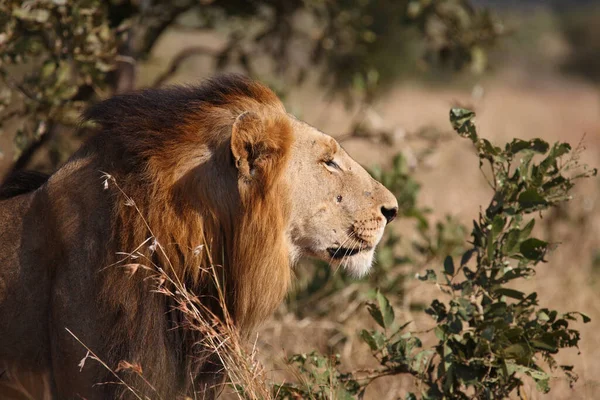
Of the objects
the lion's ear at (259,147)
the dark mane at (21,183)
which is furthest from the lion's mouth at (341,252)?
the dark mane at (21,183)

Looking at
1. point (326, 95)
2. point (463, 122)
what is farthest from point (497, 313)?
point (326, 95)

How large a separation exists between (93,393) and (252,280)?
0.70m

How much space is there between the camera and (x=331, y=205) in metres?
3.18

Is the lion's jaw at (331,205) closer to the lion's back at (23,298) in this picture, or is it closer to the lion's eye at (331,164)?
the lion's eye at (331,164)

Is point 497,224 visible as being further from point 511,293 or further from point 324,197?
point 324,197

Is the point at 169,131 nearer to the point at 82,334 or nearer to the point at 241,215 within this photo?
the point at 241,215

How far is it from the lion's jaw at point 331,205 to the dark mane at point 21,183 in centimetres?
108

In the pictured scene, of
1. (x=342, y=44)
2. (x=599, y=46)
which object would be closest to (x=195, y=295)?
(x=342, y=44)

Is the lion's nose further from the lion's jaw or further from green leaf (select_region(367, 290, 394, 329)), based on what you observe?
green leaf (select_region(367, 290, 394, 329))

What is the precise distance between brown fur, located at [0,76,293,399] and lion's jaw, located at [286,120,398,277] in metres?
0.09

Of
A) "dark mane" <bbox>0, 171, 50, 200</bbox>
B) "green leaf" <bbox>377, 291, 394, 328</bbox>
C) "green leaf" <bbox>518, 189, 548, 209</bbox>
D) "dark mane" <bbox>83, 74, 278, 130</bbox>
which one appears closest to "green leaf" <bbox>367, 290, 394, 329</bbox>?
"green leaf" <bbox>377, 291, 394, 328</bbox>

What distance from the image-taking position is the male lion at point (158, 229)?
9.43ft

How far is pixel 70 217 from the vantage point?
9.60 ft

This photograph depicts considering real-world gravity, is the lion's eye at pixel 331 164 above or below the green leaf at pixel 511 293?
above
